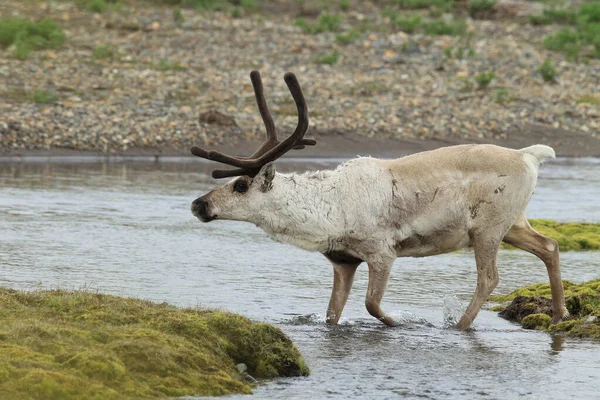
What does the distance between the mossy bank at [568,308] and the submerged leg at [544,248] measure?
18 cm

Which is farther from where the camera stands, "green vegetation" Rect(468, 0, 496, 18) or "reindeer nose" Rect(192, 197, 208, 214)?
"green vegetation" Rect(468, 0, 496, 18)

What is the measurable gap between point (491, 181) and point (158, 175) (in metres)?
13.3

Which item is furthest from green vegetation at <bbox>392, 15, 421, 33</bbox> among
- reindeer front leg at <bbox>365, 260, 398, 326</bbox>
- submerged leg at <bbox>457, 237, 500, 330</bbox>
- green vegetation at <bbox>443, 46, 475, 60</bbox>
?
reindeer front leg at <bbox>365, 260, 398, 326</bbox>

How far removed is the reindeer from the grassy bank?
5.66 metres

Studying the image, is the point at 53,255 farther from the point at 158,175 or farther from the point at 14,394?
the point at 158,175

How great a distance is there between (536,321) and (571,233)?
21.0 feet

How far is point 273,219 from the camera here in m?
10.2

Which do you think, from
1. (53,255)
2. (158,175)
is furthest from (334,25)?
(53,255)

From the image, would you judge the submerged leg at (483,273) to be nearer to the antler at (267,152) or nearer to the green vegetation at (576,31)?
the antler at (267,152)

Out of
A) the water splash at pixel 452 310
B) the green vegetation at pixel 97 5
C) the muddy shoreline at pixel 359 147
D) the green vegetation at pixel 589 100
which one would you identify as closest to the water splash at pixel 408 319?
the water splash at pixel 452 310

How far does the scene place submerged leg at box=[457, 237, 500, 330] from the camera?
1040cm

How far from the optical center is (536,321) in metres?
10.6

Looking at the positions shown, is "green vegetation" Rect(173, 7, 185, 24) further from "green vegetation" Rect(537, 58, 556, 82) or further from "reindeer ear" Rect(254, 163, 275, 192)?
"reindeer ear" Rect(254, 163, 275, 192)

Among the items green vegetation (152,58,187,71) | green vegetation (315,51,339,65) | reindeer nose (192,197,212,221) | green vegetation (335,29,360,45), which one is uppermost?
green vegetation (335,29,360,45)
